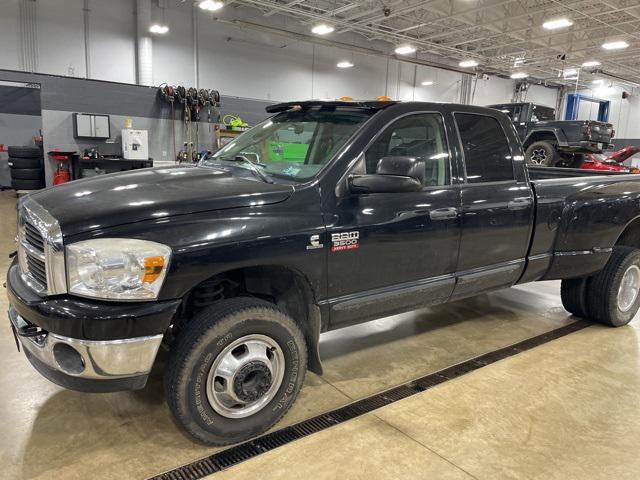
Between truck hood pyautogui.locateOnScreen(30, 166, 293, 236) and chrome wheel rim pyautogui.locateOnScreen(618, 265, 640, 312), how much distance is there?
3.40 metres

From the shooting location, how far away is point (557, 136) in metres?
12.1

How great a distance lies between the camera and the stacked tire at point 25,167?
1173cm

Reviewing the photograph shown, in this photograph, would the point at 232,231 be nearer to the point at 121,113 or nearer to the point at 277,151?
the point at 277,151

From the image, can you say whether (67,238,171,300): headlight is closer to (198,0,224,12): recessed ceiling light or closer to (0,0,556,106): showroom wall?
(198,0,224,12): recessed ceiling light

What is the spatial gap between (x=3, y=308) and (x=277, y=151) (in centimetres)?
300

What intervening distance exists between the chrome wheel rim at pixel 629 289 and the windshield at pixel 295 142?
117 inches

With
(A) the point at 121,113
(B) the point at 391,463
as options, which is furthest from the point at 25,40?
(B) the point at 391,463

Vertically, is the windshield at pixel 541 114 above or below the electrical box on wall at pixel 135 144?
above

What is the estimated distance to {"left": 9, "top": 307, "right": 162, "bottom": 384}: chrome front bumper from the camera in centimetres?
189

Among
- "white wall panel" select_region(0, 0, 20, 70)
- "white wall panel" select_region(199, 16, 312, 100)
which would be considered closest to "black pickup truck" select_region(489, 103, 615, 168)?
"white wall panel" select_region(199, 16, 312, 100)

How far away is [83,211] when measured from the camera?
2.00m

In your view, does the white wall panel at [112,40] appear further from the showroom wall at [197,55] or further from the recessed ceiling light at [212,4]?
the recessed ceiling light at [212,4]

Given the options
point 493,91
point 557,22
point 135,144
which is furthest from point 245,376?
point 493,91

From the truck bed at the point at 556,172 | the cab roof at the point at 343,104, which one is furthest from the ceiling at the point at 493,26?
the cab roof at the point at 343,104
